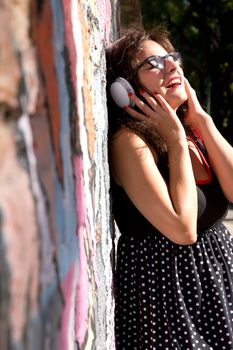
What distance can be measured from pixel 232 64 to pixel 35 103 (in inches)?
685

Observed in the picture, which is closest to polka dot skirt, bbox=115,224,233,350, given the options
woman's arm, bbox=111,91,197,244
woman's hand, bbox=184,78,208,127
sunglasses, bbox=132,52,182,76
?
woman's arm, bbox=111,91,197,244

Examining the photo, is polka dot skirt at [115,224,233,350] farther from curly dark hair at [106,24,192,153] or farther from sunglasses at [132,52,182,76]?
sunglasses at [132,52,182,76]

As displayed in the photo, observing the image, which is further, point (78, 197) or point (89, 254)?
point (89, 254)

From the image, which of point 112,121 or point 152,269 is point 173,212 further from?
point 112,121

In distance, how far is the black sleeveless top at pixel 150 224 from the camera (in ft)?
7.63

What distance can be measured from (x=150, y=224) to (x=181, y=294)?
0.26 metres

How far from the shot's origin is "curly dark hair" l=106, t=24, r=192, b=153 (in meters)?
2.31

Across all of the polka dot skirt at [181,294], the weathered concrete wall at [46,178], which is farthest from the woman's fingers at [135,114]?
the weathered concrete wall at [46,178]

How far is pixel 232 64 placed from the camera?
17906 millimetres

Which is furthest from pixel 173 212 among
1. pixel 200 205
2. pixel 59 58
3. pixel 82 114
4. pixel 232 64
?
pixel 232 64

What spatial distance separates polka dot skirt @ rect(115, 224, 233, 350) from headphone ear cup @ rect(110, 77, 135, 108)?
0.50m

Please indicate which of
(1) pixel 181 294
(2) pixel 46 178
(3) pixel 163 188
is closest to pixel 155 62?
(3) pixel 163 188

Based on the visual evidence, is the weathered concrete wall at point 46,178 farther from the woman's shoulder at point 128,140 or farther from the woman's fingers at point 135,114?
the woman's fingers at point 135,114

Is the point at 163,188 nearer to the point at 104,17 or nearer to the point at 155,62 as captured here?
the point at 155,62
